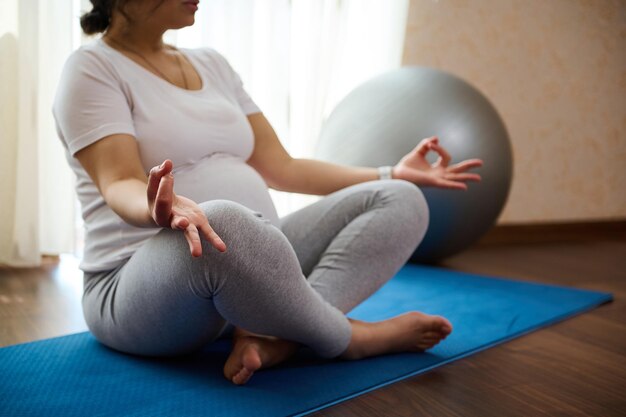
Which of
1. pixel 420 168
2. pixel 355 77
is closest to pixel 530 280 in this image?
pixel 420 168

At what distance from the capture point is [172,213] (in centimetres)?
78

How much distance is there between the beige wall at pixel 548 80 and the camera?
286 centimetres

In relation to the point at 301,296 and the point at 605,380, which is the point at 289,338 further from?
the point at 605,380

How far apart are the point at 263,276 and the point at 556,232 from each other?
2817 mm

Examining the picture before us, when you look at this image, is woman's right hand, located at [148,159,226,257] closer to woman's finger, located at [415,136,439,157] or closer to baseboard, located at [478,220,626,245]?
woman's finger, located at [415,136,439,157]

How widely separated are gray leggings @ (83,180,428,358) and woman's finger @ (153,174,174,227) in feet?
0.30

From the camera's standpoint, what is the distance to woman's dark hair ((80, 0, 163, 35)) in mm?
1159

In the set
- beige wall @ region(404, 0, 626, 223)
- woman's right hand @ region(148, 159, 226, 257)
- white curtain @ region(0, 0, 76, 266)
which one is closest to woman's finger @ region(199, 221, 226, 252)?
woman's right hand @ region(148, 159, 226, 257)

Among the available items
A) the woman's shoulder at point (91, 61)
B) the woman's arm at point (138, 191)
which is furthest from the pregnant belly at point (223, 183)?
the woman's shoulder at point (91, 61)

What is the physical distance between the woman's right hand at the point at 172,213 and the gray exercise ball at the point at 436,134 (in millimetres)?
1238

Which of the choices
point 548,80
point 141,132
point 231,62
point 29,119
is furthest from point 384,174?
point 548,80

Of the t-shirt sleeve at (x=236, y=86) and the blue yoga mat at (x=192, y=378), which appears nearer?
the blue yoga mat at (x=192, y=378)

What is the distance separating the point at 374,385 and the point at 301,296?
23 cm

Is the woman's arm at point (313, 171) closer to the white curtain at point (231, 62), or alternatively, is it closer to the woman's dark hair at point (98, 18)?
the woman's dark hair at point (98, 18)
